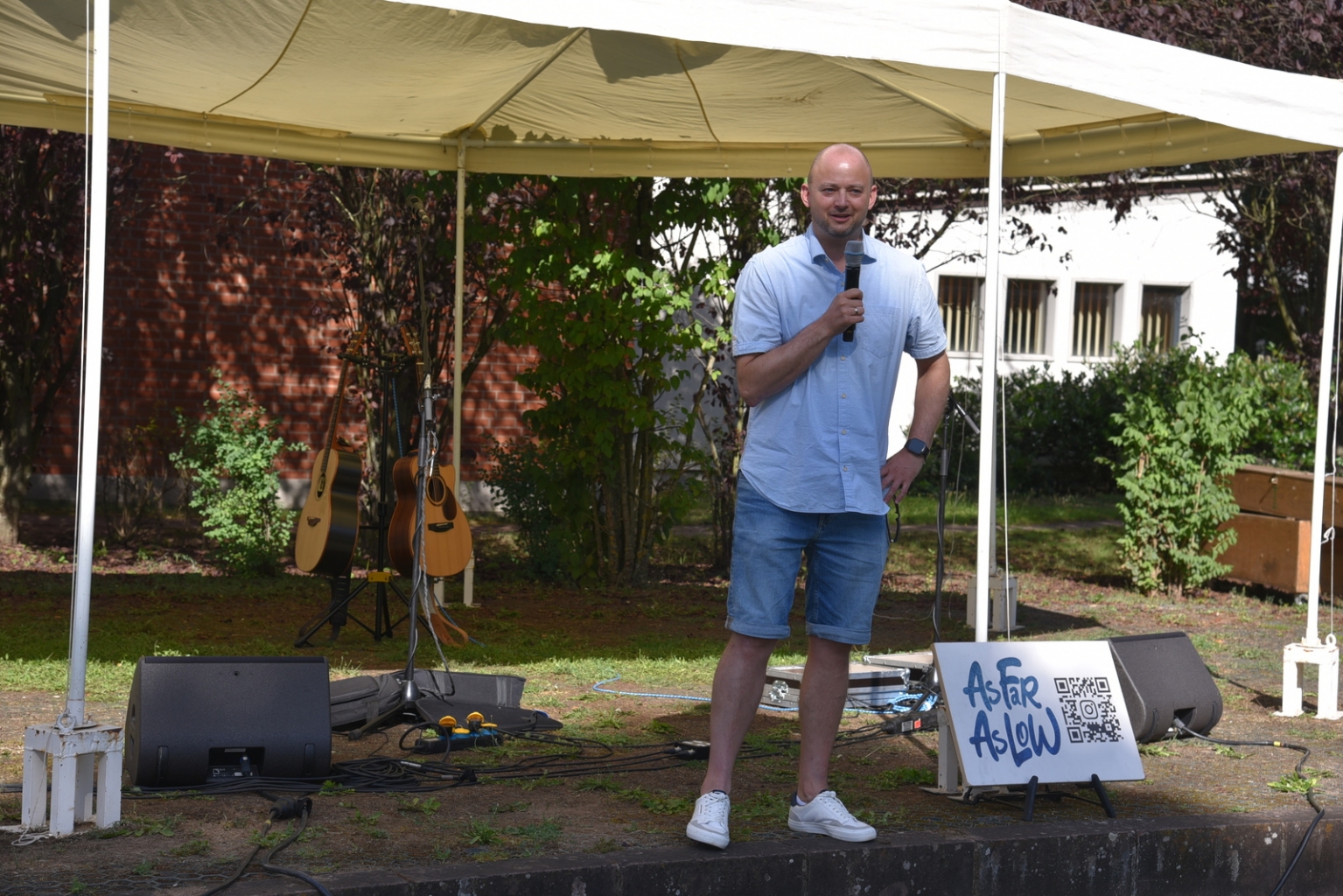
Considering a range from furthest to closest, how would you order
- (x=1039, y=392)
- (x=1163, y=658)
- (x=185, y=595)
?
(x=1039, y=392) → (x=185, y=595) → (x=1163, y=658)

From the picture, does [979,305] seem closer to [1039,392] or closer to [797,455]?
[1039,392]

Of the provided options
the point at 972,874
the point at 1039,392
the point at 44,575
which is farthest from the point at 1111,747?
the point at 1039,392

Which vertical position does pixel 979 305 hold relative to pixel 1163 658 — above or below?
above

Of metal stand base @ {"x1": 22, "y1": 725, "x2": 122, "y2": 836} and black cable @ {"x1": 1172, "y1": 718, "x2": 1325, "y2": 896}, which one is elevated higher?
metal stand base @ {"x1": 22, "y1": 725, "x2": 122, "y2": 836}

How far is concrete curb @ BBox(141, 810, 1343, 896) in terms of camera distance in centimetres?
358

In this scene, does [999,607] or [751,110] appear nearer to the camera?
[751,110]

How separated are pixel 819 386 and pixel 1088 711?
5.15ft

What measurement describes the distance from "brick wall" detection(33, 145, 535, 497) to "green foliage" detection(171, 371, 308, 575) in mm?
1983

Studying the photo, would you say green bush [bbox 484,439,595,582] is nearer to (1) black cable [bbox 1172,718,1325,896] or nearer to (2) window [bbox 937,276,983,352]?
(1) black cable [bbox 1172,718,1325,896]

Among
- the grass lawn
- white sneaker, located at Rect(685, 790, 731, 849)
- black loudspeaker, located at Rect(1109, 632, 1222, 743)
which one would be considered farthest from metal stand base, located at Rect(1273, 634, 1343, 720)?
white sneaker, located at Rect(685, 790, 731, 849)

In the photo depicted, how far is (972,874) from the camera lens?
407 cm

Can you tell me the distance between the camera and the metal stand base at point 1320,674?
239 inches

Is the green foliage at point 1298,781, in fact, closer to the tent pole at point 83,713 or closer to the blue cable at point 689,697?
the blue cable at point 689,697

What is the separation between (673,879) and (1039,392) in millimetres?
15459
